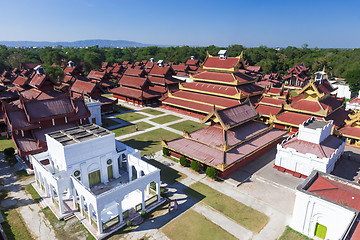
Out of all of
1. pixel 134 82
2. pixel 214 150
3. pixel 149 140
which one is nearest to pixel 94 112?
pixel 149 140

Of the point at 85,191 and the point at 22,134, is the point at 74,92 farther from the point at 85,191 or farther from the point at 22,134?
the point at 85,191

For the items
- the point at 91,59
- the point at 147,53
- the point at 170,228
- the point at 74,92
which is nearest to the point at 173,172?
the point at 170,228

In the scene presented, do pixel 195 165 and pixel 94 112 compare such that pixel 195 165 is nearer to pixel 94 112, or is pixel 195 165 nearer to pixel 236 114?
pixel 236 114

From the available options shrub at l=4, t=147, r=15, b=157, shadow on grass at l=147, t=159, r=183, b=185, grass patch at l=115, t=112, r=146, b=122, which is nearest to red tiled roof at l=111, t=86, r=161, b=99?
grass patch at l=115, t=112, r=146, b=122

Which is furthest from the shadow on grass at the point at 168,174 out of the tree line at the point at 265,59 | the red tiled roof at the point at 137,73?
the tree line at the point at 265,59

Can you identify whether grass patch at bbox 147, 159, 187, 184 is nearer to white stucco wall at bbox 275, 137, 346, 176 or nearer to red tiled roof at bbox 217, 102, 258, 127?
red tiled roof at bbox 217, 102, 258, 127
